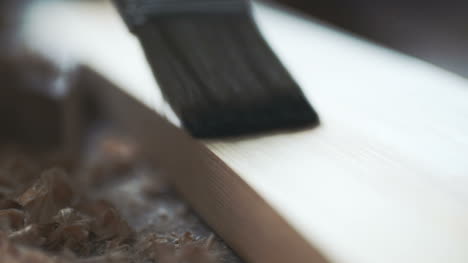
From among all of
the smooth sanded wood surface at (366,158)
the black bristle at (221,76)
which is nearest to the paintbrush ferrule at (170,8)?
the black bristle at (221,76)


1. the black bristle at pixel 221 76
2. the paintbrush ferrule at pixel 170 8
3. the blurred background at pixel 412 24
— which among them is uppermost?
the paintbrush ferrule at pixel 170 8

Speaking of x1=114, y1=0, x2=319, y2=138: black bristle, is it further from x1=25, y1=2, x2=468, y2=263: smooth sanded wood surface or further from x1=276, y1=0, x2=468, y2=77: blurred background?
x1=276, y1=0, x2=468, y2=77: blurred background

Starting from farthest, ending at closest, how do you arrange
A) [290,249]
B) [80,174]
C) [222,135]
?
[80,174], [222,135], [290,249]

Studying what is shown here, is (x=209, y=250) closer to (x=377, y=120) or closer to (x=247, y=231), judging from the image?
(x=247, y=231)

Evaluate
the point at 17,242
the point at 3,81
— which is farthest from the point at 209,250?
the point at 3,81

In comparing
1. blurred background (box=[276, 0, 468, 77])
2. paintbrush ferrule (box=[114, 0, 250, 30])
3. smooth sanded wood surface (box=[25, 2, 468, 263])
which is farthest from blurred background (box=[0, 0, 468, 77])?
paintbrush ferrule (box=[114, 0, 250, 30])

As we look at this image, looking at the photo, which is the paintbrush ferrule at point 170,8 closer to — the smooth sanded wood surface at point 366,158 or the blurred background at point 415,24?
the smooth sanded wood surface at point 366,158
